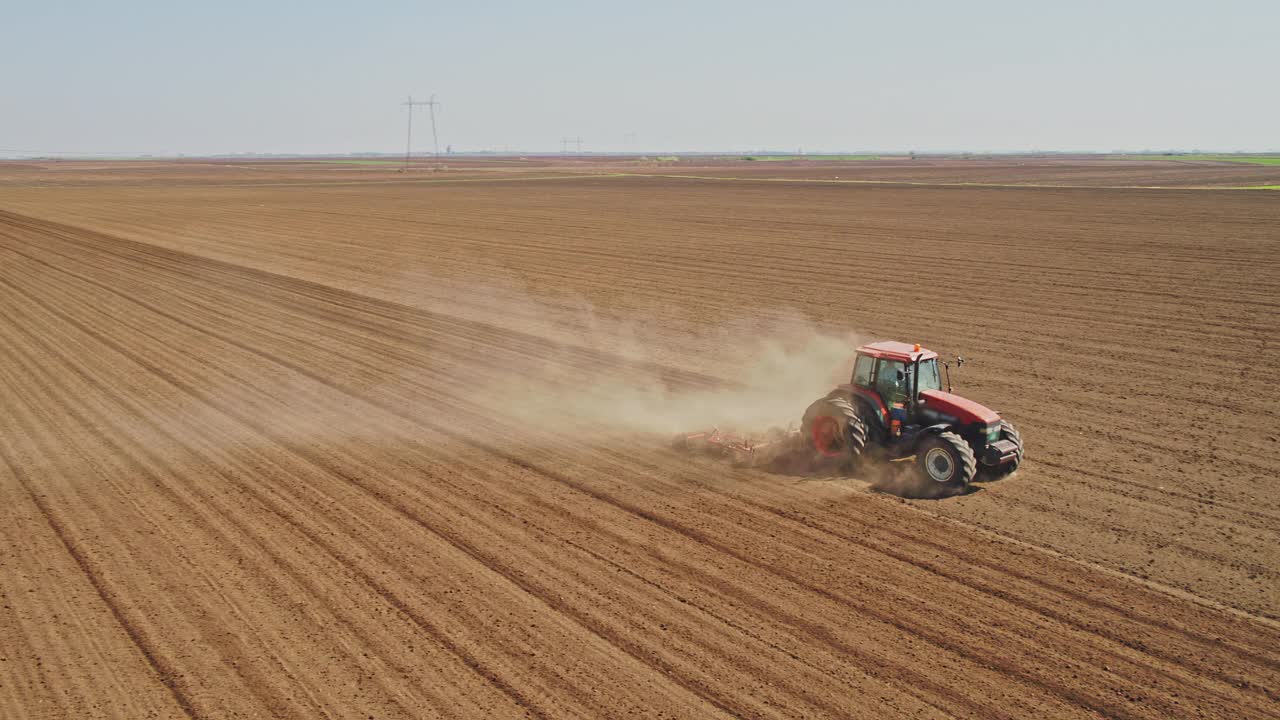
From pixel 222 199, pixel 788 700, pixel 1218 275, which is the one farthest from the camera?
pixel 222 199

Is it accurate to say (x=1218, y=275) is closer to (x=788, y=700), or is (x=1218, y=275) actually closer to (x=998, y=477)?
(x=998, y=477)

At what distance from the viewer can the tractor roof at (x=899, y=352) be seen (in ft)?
40.0

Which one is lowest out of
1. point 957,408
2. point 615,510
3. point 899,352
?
point 615,510

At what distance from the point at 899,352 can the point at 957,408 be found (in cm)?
107

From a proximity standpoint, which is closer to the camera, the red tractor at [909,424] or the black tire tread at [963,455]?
the black tire tread at [963,455]

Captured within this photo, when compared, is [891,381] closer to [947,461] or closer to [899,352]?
[899,352]

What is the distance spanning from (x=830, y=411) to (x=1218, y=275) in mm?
19514

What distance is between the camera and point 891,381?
488 inches

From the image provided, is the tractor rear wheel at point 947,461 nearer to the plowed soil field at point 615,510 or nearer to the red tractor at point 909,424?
the red tractor at point 909,424

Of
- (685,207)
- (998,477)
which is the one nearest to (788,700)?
(998,477)

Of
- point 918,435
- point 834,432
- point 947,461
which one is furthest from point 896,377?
point 947,461

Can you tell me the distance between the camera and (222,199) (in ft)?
218

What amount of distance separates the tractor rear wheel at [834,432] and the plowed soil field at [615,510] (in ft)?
1.18


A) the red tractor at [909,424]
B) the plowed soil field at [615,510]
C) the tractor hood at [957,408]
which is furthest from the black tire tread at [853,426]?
the tractor hood at [957,408]
